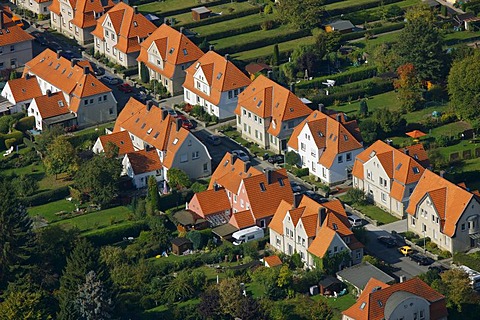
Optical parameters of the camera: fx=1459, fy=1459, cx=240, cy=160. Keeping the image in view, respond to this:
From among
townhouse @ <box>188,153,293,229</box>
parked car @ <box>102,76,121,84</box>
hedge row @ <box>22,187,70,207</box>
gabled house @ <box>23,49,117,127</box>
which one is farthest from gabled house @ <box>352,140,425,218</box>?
parked car @ <box>102,76,121,84</box>

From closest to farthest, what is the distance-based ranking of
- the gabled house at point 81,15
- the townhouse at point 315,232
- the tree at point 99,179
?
the townhouse at point 315,232, the tree at point 99,179, the gabled house at point 81,15

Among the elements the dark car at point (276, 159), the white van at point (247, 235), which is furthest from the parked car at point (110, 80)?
the white van at point (247, 235)

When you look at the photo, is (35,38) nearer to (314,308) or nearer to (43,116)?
(43,116)

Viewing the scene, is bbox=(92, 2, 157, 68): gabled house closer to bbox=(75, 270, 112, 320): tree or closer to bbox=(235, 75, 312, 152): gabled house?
bbox=(235, 75, 312, 152): gabled house

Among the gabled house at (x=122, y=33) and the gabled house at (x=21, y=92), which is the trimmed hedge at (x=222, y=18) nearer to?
the gabled house at (x=122, y=33)

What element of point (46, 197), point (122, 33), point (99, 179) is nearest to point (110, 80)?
point (122, 33)

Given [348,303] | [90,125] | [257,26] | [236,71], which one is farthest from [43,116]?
[348,303]
